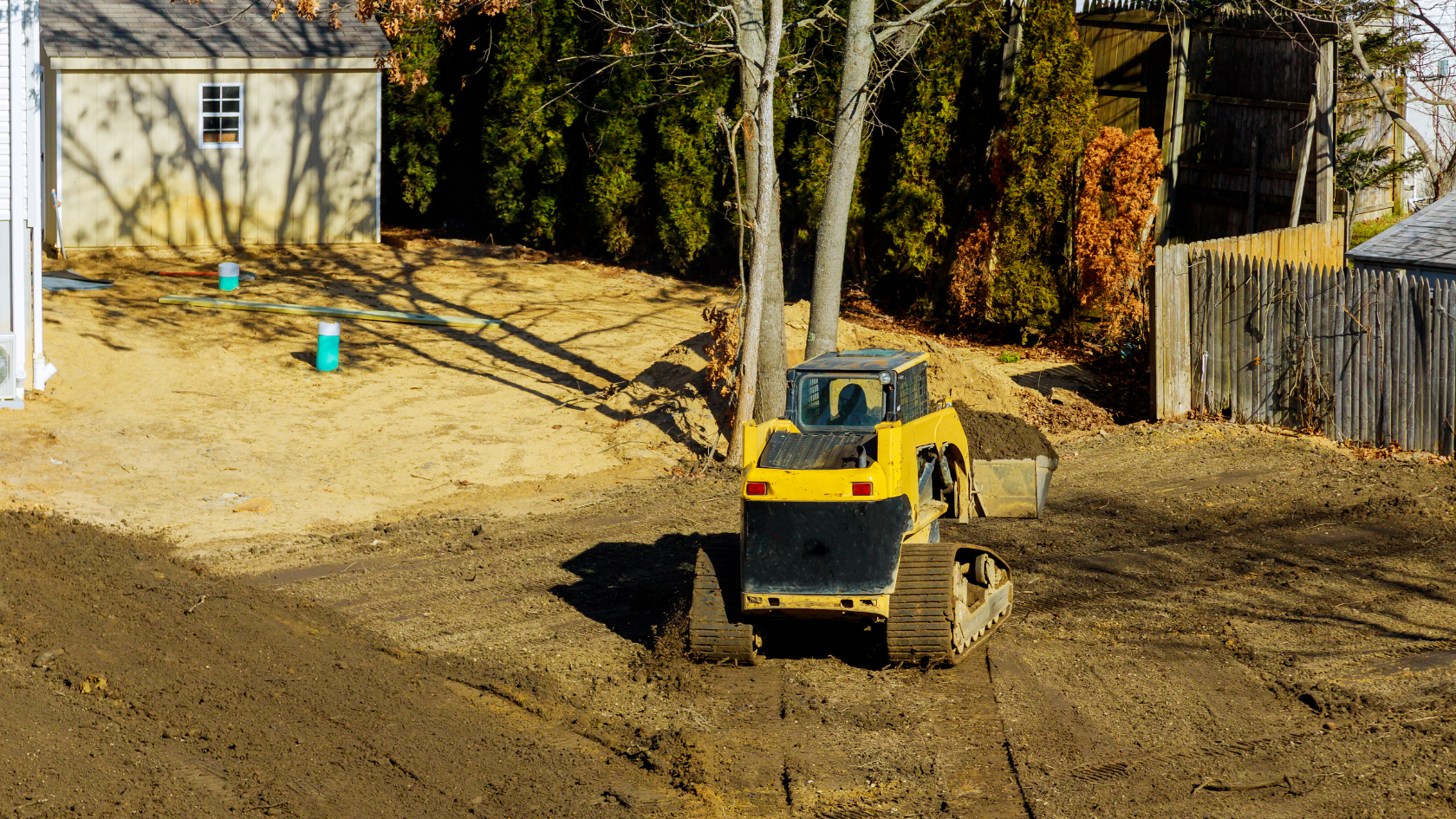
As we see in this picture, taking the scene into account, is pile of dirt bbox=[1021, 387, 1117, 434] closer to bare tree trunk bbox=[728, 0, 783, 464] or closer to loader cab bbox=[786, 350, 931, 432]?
bare tree trunk bbox=[728, 0, 783, 464]

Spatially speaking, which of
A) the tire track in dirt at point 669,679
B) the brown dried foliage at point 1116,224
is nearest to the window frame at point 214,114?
the tire track in dirt at point 669,679

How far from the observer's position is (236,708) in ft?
25.9

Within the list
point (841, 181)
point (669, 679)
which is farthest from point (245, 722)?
point (841, 181)

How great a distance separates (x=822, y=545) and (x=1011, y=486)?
398 cm

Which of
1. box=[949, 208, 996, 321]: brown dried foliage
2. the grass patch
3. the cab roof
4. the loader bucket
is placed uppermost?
the grass patch

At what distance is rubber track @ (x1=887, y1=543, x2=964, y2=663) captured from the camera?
8312 mm

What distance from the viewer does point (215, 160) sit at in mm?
24922

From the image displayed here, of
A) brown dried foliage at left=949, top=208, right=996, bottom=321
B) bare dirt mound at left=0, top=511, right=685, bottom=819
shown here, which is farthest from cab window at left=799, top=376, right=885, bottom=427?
brown dried foliage at left=949, top=208, right=996, bottom=321

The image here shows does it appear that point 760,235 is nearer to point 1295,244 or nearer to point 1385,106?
point 1295,244

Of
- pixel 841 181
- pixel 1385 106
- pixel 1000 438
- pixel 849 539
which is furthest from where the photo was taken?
pixel 1385 106

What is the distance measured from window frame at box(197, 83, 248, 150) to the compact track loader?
19101 mm

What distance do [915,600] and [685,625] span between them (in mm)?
1659

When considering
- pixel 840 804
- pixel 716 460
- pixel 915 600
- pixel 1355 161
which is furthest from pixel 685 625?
pixel 1355 161

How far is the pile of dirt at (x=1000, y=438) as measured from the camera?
44.5 feet
